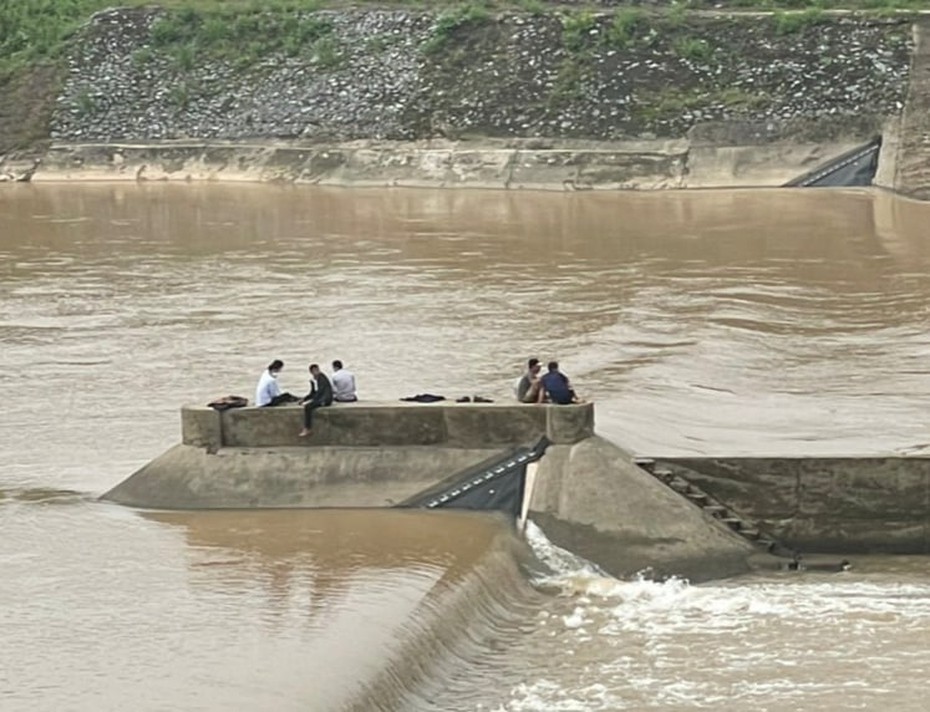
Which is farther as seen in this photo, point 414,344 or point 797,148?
point 797,148

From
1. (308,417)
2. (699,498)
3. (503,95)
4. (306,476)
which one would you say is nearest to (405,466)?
(306,476)

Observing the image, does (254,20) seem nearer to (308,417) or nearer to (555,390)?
(308,417)

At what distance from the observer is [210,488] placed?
918 inches

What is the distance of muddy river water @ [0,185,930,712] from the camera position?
18141 millimetres

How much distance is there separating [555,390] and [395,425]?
1.94 meters

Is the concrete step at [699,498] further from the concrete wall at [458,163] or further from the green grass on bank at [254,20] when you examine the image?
the green grass on bank at [254,20]

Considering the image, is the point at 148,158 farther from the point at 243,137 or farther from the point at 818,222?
the point at 818,222

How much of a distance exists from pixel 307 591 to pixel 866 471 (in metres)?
6.72

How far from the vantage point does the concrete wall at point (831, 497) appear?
2239 centimetres

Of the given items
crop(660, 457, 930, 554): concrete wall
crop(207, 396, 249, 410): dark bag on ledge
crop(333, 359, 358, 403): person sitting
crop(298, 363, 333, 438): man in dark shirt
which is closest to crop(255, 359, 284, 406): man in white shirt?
crop(207, 396, 249, 410): dark bag on ledge

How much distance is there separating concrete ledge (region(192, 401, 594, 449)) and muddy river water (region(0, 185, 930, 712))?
1.06m

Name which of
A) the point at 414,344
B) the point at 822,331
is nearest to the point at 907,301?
the point at 822,331

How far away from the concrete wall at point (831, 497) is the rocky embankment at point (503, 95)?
36.7 m

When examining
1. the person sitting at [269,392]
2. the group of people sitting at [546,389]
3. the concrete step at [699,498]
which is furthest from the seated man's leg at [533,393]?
the person sitting at [269,392]
